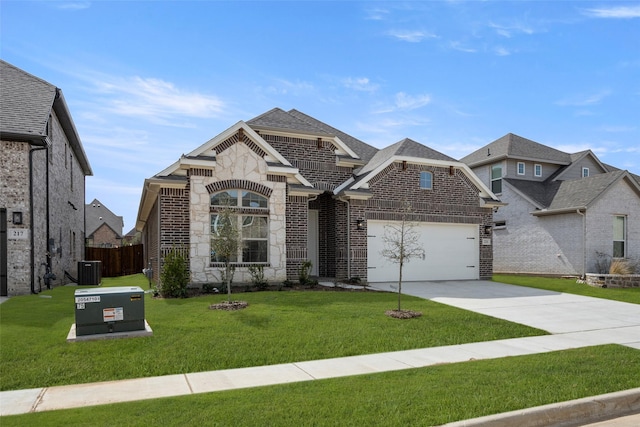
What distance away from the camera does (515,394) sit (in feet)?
17.9

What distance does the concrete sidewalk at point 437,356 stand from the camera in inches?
221

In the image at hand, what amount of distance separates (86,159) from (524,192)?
898 inches

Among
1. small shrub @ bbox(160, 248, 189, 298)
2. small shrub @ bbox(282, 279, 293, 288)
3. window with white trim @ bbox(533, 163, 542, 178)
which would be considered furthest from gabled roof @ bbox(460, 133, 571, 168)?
small shrub @ bbox(160, 248, 189, 298)

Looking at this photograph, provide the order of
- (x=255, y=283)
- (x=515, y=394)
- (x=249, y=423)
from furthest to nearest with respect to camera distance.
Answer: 1. (x=255, y=283)
2. (x=515, y=394)
3. (x=249, y=423)

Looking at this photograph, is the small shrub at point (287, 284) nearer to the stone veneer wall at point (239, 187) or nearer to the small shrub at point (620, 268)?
the stone veneer wall at point (239, 187)

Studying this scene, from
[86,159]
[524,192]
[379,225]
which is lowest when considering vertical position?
[379,225]

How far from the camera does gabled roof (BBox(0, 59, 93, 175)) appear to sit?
41.9ft

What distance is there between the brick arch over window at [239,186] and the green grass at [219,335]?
3.82m

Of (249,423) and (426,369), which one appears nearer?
(249,423)

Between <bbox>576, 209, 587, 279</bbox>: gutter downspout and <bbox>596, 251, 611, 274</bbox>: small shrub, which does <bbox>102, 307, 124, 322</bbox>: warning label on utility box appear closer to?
<bbox>576, 209, 587, 279</bbox>: gutter downspout

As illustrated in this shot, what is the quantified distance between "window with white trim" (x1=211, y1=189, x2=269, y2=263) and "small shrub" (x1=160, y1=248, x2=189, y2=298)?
166 cm

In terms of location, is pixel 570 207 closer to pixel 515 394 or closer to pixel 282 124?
pixel 282 124

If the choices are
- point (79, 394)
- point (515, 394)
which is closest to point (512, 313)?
point (515, 394)

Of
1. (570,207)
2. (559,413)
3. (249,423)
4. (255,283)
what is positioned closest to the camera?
(249,423)
